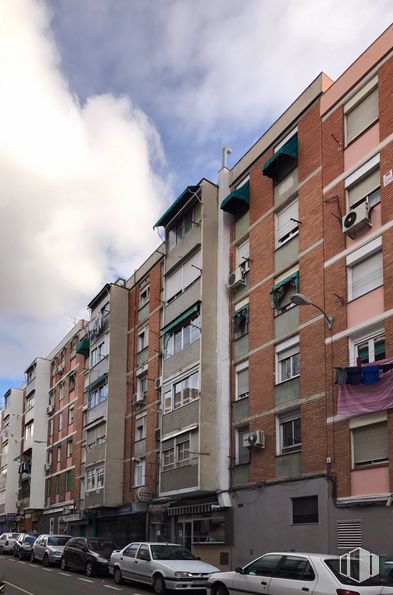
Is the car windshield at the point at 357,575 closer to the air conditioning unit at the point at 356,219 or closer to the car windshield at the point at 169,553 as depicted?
the car windshield at the point at 169,553

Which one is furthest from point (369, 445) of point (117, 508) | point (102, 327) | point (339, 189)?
point (102, 327)

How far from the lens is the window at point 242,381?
2447 cm

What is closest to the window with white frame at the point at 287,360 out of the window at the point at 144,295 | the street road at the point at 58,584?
the street road at the point at 58,584

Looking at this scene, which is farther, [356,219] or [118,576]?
[118,576]

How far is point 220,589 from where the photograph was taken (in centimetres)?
1398

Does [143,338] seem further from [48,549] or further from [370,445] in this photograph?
[370,445]

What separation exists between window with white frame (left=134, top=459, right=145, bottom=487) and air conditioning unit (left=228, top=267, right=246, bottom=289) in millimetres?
11014

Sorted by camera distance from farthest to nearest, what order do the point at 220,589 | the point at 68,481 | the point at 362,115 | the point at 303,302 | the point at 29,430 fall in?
1. the point at 29,430
2. the point at 68,481
3. the point at 362,115
4. the point at 303,302
5. the point at 220,589

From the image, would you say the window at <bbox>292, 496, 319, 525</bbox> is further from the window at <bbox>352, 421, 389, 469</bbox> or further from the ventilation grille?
the window at <bbox>352, 421, 389, 469</bbox>

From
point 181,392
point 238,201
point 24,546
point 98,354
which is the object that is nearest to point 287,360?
point 181,392

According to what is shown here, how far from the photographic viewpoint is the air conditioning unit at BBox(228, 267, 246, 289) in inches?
997

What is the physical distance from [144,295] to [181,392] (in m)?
9.16

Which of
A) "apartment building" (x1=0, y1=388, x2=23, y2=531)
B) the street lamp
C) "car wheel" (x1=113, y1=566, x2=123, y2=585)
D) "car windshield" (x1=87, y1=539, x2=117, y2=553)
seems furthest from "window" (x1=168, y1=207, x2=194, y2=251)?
"apartment building" (x1=0, y1=388, x2=23, y2=531)

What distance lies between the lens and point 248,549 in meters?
21.9
